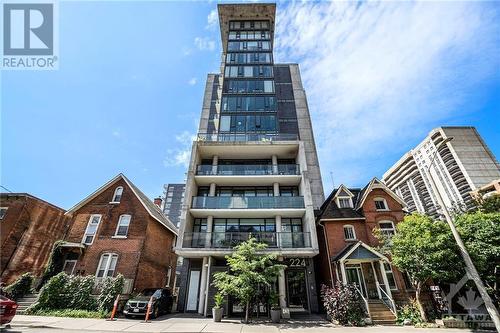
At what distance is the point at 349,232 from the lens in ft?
60.0

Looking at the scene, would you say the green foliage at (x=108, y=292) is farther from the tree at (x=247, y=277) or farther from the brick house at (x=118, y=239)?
the tree at (x=247, y=277)

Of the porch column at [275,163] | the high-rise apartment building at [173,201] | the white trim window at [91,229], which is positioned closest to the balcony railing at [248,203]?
the porch column at [275,163]

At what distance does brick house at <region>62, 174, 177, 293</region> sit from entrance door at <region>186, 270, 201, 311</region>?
389 cm

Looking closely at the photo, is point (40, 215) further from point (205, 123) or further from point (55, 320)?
point (205, 123)

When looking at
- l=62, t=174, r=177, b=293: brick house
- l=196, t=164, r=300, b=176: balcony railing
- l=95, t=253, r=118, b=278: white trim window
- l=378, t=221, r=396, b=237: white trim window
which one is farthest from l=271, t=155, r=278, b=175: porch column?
l=95, t=253, r=118, b=278: white trim window

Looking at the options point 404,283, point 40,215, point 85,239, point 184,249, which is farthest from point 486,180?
point 40,215

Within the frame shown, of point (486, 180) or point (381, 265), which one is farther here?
point (486, 180)

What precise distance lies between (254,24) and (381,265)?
36116 mm

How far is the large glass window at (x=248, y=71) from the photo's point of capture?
1112 inches

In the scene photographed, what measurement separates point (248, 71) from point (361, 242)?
23316mm

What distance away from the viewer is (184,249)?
646 inches

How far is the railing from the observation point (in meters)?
Answer: 13.9

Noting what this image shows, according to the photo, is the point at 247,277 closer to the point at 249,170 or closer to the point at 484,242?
the point at 249,170

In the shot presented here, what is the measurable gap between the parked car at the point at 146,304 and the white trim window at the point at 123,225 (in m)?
5.83
